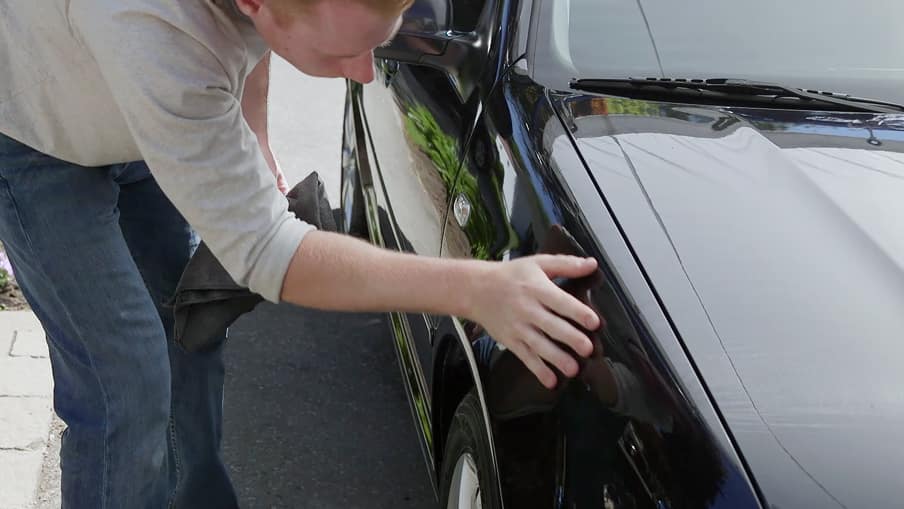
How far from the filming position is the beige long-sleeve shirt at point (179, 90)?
1.44 meters

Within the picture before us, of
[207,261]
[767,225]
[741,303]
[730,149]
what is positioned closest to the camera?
[741,303]

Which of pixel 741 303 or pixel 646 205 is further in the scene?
pixel 646 205

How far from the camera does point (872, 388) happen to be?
133cm

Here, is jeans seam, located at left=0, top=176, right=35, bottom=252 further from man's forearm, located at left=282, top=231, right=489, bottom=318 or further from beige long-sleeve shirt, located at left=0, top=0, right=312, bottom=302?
man's forearm, located at left=282, top=231, right=489, bottom=318

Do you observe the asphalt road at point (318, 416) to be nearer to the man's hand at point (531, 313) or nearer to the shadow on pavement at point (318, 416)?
the shadow on pavement at point (318, 416)

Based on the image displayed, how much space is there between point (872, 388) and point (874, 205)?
44 centimetres

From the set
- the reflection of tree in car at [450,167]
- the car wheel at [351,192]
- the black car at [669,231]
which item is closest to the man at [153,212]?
the black car at [669,231]

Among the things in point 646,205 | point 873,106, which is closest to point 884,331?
point 646,205

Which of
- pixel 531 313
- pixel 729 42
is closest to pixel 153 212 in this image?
pixel 531 313

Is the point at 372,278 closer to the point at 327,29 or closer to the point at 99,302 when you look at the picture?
the point at 327,29

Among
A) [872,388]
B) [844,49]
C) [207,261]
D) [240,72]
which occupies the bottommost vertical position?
[872,388]

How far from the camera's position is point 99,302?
6.09 feet

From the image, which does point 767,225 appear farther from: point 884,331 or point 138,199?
point 138,199

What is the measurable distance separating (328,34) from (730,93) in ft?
3.06
